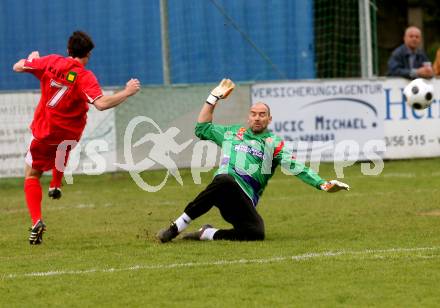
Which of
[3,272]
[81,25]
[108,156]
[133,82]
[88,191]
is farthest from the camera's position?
[81,25]

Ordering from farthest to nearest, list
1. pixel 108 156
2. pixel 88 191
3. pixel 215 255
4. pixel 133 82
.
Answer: pixel 108 156
pixel 88 191
pixel 133 82
pixel 215 255

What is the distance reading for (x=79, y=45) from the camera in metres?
10.1

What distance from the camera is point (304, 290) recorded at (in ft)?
23.6

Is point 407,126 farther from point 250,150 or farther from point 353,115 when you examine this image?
point 250,150

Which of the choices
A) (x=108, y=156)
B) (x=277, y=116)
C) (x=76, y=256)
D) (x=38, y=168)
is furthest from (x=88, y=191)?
(x=76, y=256)

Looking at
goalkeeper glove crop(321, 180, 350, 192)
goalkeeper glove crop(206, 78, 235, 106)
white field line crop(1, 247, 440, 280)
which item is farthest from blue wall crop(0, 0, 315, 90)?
white field line crop(1, 247, 440, 280)

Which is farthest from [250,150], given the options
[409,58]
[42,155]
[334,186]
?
[409,58]

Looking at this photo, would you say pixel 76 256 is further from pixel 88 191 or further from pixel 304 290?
pixel 88 191

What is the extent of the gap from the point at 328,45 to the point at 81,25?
517 cm

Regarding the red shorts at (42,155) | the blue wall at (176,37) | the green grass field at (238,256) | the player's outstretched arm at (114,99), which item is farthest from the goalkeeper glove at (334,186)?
the blue wall at (176,37)

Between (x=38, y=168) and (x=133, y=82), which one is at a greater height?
(x=133, y=82)

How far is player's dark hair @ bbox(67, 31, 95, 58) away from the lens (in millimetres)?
10016

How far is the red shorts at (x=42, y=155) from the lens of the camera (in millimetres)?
10273

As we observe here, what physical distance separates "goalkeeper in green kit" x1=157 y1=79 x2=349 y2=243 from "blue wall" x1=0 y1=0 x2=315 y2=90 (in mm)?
11000
